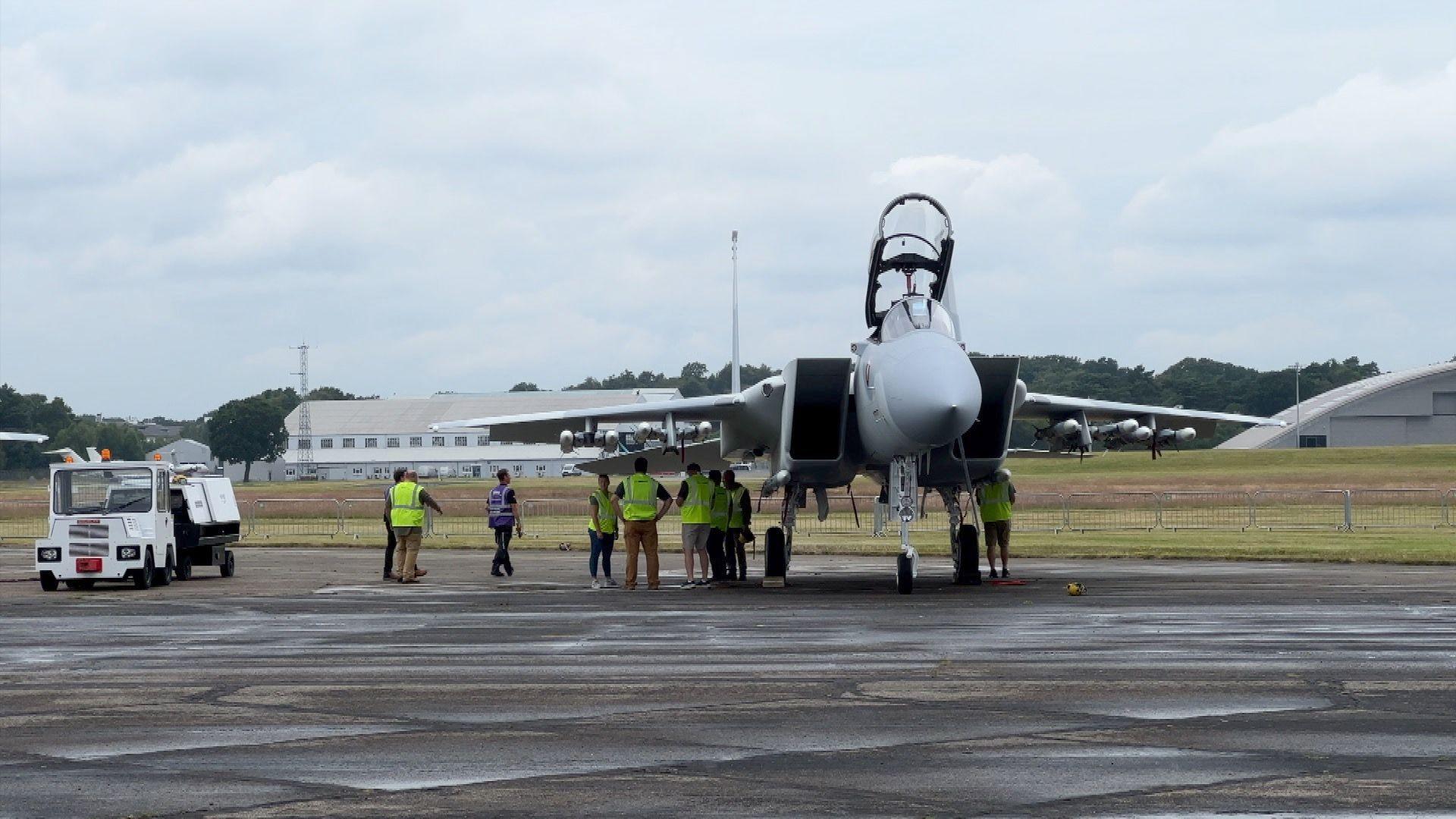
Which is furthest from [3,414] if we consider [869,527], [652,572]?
[652,572]

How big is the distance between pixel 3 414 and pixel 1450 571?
97.4 metres

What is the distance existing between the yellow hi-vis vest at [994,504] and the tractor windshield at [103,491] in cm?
1073

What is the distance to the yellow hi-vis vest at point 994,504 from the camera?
2083 cm

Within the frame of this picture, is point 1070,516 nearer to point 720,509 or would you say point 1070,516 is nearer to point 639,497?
point 720,509

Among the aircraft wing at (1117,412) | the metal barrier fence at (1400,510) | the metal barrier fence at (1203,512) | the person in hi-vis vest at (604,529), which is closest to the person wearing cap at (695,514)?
the person in hi-vis vest at (604,529)

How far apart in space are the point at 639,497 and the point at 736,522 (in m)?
2.08

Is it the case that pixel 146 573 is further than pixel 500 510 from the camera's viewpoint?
No

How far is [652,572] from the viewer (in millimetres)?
20281

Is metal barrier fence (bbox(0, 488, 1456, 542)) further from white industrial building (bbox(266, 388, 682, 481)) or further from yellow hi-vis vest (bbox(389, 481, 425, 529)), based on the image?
white industrial building (bbox(266, 388, 682, 481))

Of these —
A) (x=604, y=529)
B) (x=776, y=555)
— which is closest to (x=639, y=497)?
(x=604, y=529)

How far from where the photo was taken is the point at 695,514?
66.5 feet

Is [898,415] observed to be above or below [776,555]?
above

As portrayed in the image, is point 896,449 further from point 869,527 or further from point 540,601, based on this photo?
point 869,527

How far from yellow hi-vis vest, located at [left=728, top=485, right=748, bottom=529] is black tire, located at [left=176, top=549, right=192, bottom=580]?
791cm
